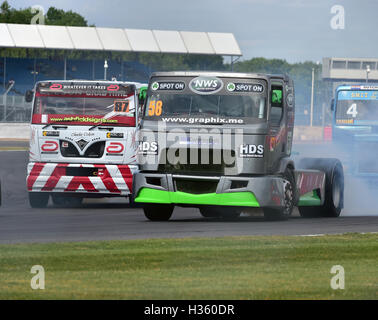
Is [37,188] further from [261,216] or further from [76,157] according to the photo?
[261,216]

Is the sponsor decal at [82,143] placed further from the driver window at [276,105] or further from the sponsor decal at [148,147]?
the driver window at [276,105]

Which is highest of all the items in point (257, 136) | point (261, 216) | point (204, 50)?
point (204, 50)

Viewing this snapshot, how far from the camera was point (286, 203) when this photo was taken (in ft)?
54.7

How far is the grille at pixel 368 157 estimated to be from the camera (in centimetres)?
2717

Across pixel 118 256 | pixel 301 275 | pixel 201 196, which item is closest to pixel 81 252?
pixel 118 256

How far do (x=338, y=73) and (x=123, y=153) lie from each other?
3960 inches

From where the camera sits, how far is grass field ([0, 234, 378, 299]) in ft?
27.6

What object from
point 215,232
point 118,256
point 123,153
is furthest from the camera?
point 123,153

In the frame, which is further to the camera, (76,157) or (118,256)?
(76,157)

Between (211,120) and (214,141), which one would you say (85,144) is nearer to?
(211,120)

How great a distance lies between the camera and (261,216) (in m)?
18.6

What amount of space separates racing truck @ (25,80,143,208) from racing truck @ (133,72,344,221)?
11.5 feet

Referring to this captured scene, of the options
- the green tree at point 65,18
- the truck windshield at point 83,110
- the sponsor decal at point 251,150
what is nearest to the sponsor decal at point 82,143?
the truck windshield at point 83,110

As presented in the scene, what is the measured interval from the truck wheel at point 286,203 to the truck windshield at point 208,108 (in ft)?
4.89
